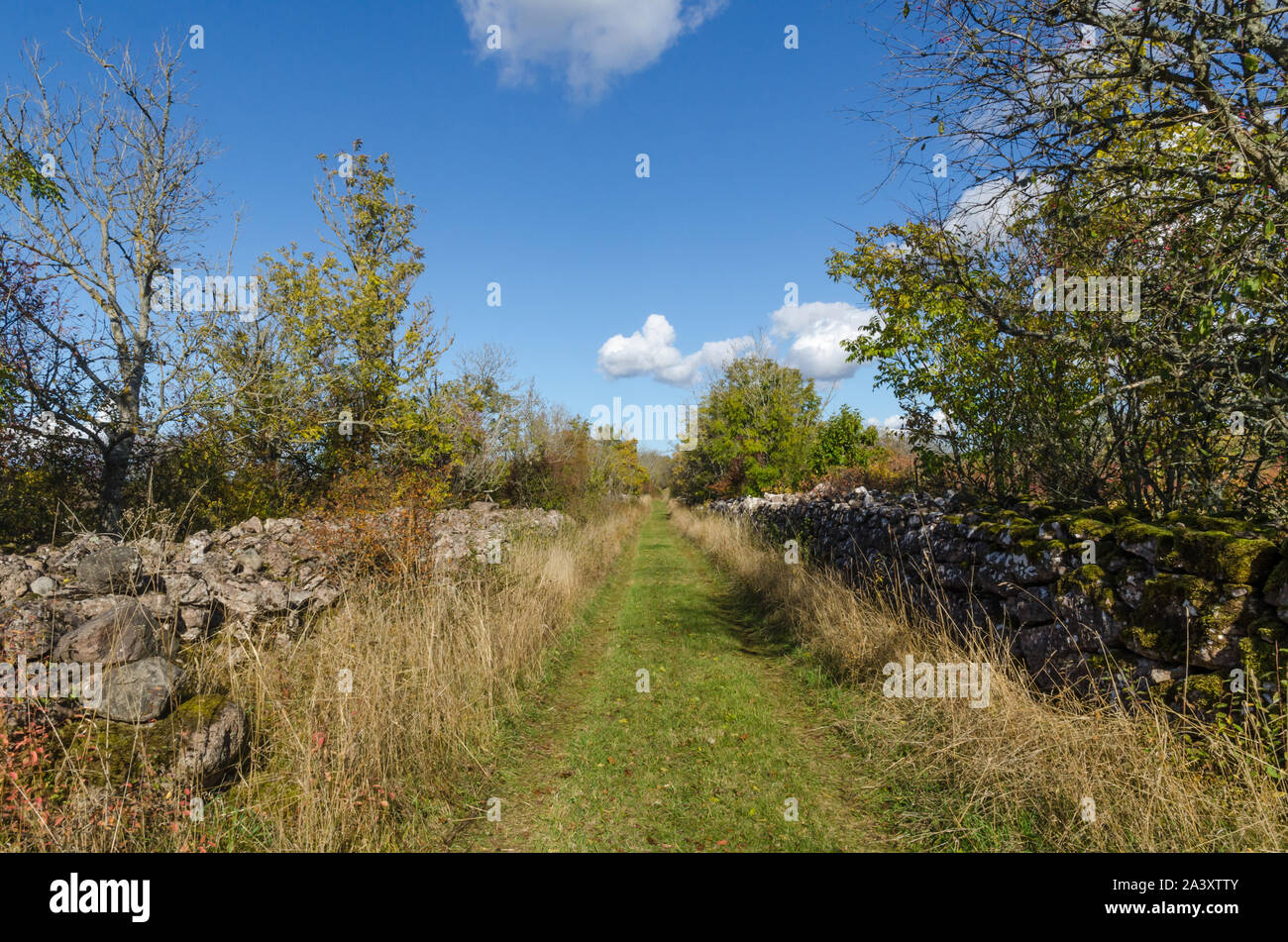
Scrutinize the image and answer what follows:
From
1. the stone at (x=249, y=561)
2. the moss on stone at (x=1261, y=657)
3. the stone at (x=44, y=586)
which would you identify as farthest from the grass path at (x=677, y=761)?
the stone at (x=44, y=586)

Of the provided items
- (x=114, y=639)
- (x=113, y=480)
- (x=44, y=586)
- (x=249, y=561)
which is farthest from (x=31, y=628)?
(x=113, y=480)

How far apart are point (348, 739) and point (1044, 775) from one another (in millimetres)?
5010

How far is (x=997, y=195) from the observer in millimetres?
5352

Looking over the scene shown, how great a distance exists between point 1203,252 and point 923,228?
2.94 m

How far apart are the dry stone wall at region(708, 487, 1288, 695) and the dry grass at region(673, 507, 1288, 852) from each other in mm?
332

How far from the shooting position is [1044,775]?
12.6 feet

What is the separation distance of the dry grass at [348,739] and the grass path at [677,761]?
1.62ft

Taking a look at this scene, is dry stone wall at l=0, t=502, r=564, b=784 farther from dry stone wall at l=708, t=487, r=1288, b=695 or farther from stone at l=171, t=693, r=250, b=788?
dry stone wall at l=708, t=487, r=1288, b=695

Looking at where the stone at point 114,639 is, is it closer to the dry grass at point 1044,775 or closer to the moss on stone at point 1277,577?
the dry grass at point 1044,775

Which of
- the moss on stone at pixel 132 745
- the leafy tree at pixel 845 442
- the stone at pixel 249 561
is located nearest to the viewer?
the moss on stone at pixel 132 745

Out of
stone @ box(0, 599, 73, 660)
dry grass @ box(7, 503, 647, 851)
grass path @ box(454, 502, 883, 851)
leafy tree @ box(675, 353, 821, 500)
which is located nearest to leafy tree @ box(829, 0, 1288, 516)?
grass path @ box(454, 502, 883, 851)

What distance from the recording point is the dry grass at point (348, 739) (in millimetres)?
3463

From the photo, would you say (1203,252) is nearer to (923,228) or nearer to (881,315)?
(923,228)
